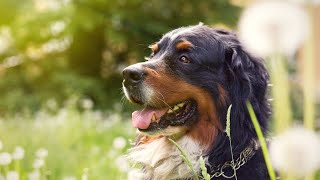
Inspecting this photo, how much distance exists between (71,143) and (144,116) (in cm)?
262

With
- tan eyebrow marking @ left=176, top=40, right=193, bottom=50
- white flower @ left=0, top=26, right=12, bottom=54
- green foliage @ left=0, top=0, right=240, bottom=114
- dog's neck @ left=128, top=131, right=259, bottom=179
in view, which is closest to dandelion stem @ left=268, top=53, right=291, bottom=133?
dog's neck @ left=128, top=131, right=259, bottom=179

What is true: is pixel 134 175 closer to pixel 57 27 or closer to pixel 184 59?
pixel 184 59

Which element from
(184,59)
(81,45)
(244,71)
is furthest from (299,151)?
(81,45)

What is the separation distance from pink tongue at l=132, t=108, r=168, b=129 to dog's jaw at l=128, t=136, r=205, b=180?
6.2 inches

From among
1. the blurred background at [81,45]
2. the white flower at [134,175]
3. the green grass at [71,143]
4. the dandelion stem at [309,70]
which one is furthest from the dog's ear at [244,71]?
the blurred background at [81,45]

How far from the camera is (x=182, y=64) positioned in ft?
12.1

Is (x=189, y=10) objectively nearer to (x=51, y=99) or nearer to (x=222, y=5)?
(x=222, y=5)

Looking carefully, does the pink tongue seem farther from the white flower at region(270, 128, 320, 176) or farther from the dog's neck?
the white flower at region(270, 128, 320, 176)

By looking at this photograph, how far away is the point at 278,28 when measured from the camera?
1195 millimetres

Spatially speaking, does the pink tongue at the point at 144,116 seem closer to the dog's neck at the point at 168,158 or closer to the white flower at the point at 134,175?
the dog's neck at the point at 168,158

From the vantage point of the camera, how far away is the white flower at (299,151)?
3.96 ft

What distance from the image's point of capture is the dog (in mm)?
3488

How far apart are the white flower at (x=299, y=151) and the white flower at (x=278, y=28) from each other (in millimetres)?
164

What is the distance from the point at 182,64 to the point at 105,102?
27.2 feet
